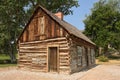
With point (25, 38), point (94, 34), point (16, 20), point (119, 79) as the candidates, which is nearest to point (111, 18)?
point (94, 34)

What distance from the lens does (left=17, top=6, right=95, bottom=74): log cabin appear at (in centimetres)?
1608

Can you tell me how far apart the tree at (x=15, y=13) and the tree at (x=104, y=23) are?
49.4ft

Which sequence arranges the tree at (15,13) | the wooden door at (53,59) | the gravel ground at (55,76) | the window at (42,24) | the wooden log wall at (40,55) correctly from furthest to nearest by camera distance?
the tree at (15,13)
the window at (42,24)
the wooden door at (53,59)
the wooden log wall at (40,55)
the gravel ground at (55,76)

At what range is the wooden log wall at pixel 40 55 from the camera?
16000 mm

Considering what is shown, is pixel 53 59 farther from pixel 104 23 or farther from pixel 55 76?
pixel 104 23

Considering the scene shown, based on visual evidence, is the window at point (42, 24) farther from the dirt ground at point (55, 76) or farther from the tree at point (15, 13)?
the tree at point (15, 13)

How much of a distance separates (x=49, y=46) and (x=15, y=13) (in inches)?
801

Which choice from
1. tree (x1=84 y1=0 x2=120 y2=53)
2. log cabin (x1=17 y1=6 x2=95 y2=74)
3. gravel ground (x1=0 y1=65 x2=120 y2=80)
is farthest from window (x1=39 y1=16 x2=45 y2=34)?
tree (x1=84 y1=0 x2=120 y2=53)

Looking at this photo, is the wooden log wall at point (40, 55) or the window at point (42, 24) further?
the window at point (42, 24)

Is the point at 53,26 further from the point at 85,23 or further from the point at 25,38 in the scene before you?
the point at 85,23

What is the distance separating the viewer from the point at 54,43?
16859 millimetres

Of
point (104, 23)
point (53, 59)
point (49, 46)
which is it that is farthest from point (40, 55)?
point (104, 23)

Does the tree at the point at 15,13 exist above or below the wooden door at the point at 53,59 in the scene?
above

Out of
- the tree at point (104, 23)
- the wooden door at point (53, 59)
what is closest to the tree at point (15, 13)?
the tree at point (104, 23)
